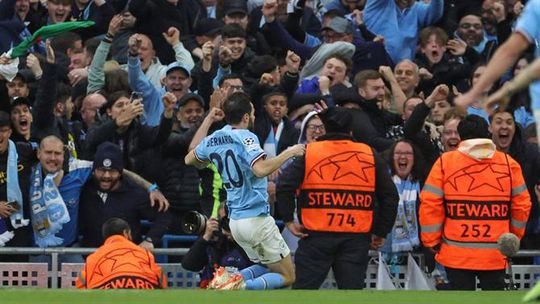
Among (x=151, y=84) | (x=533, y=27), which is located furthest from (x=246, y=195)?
(x=533, y=27)

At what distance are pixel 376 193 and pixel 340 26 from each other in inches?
197

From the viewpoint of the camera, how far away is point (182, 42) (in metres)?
19.0

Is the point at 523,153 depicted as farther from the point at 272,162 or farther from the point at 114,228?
the point at 114,228

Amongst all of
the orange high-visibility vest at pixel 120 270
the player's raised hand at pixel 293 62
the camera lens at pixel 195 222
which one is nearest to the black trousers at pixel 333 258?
the camera lens at pixel 195 222

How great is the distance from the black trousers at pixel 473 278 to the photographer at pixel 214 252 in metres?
1.90

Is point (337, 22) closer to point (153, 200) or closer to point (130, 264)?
point (153, 200)

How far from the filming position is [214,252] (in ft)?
45.9

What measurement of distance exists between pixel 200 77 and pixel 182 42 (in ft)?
7.72

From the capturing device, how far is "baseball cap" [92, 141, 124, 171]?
14852 mm

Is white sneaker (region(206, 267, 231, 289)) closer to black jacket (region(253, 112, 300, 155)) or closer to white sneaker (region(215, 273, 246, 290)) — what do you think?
white sneaker (region(215, 273, 246, 290))

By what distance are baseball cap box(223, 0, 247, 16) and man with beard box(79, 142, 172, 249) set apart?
13.5 ft

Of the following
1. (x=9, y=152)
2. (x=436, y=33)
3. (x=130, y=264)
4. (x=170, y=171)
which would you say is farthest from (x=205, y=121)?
(x=436, y=33)

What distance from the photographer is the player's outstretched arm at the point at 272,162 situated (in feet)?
42.5

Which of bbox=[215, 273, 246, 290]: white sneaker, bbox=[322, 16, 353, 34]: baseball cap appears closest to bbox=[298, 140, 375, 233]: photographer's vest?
bbox=[215, 273, 246, 290]: white sneaker
